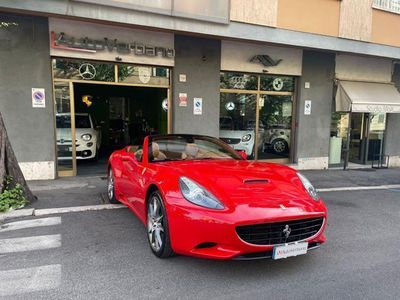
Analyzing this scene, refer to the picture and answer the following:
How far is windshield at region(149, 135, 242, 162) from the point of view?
447 centimetres

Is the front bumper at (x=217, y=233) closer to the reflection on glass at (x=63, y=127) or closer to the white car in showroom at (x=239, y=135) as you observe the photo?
the reflection on glass at (x=63, y=127)

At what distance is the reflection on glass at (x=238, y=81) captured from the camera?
384 inches

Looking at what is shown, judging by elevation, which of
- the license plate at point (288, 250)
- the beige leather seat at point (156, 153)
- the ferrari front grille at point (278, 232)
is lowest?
the license plate at point (288, 250)

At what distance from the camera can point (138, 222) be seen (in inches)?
194

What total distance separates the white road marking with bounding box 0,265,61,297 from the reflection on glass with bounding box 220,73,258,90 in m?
7.37

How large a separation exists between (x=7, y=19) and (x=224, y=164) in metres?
6.27

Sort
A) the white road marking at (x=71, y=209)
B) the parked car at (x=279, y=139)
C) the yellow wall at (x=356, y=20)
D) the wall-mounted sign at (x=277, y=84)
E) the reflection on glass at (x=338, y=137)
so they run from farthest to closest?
1. the reflection on glass at (x=338, y=137)
2. the parked car at (x=279, y=139)
3. the wall-mounted sign at (x=277, y=84)
4. the yellow wall at (x=356, y=20)
5. the white road marking at (x=71, y=209)

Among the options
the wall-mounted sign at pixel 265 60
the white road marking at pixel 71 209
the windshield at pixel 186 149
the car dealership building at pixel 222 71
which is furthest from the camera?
the wall-mounted sign at pixel 265 60

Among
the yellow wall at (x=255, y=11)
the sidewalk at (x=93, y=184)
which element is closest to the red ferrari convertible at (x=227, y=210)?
the sidewalk at (x=93, y=184)

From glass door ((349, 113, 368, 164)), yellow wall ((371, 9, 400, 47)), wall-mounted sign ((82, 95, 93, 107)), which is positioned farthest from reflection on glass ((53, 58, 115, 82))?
glass door ((349, 113, 368, 164))

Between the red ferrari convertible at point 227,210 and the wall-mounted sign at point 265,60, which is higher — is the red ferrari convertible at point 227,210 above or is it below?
below

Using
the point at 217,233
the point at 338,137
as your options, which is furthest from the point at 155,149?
the point at 338,137

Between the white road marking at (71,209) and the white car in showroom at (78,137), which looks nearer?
the white road marking at (71,209)

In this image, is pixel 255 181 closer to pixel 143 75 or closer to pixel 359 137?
pixel 143 75
